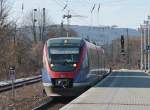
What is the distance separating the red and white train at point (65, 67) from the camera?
2625 cm

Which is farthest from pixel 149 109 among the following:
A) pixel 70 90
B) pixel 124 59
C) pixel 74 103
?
pixel 124 59

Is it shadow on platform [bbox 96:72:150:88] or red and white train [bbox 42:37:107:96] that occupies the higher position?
red and white train [bbox 42:37:107:96]

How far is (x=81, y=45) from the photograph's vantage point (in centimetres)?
2791

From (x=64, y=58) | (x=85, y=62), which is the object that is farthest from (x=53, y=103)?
(x=85, y=62)

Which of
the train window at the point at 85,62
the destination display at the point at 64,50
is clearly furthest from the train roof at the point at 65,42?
the train window at the point at 85,62

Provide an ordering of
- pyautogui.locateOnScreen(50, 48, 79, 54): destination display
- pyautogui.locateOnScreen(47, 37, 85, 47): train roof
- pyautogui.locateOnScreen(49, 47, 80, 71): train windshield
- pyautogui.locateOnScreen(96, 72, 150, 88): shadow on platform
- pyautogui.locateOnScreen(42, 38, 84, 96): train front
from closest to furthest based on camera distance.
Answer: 1. pyautogui.locateOnScreen(42, 38, 84, 96): train front
2. pyautogui.locateOnScreen(49, 47, 80, 71): train windshield
3. pyautogui.locateOnScreen(50, 48, 79, 54): destination display
4. pyautogui.locateOnScreen(47, 37, 85, 47): train roof
5. pyautogui.locateOnScreen(96, 72, 150, 88): shadow on platform

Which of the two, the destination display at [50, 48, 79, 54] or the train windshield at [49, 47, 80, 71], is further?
the destination display at [50, 48, 79, 54]

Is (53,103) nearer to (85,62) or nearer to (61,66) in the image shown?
(61,66)

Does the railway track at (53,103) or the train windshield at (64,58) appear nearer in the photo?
the railway track at (53,103)

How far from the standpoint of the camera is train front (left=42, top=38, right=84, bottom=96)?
86.1 ft

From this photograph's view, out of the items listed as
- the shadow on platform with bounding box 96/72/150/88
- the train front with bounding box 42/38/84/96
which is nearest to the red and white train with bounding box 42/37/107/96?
the train front with bounding box 42/38/84/96

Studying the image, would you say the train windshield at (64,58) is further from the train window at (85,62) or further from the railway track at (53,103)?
the railway track at (53,103)

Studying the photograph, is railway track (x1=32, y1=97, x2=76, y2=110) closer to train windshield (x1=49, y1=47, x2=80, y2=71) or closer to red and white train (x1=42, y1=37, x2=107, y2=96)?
red and white train (x1=42, y1=37, x2=107, y2=96)

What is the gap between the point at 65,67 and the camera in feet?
87.1
